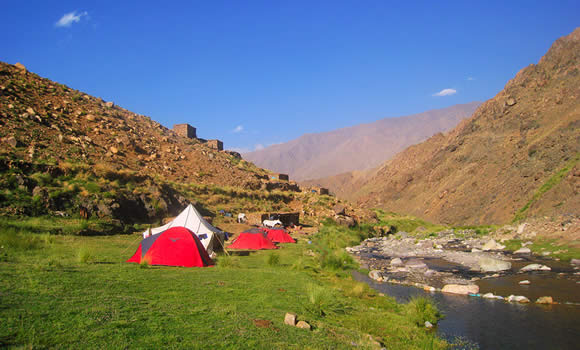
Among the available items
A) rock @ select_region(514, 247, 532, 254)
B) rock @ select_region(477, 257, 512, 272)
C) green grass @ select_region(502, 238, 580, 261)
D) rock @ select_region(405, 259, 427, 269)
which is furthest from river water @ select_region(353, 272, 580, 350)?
rock @ select_region(514, 247, 532, 254)

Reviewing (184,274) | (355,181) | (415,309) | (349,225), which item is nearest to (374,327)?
(415,309)

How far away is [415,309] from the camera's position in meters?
11.6

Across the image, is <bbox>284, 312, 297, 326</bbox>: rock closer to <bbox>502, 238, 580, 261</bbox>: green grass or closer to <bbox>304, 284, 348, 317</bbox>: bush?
<bbox>304, 284, 348, 317</bbox>: bush

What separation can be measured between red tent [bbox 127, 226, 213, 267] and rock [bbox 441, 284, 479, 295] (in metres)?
9.75

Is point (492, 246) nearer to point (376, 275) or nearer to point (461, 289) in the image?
point (376, 275)

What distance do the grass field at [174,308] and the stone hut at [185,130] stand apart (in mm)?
53762

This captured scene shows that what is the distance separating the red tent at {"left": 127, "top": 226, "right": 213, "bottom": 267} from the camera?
1387 cm

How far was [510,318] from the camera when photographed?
11.8m

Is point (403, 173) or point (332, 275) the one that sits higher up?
point (403, 173)

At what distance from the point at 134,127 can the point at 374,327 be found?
4906 cm

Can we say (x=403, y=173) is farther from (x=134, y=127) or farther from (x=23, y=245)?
(x=23, y=245)

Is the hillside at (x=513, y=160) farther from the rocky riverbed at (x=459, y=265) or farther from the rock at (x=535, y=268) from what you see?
the rock at (x=535, y=268)

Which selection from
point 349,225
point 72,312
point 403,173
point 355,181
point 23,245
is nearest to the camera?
point 72,312

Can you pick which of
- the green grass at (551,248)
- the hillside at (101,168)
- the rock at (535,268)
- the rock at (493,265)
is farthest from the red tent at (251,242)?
→ the green grass at (551,248)
